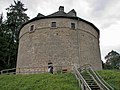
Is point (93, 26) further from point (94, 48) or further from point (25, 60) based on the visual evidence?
point (25, 60)

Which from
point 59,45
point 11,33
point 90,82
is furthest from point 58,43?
point 11,33

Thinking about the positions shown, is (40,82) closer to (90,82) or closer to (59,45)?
(90,82)

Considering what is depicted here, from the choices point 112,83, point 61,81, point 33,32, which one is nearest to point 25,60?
point 33,32

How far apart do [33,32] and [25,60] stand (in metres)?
3.72

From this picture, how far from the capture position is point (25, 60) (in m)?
28.5

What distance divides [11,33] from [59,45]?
64.5 ft

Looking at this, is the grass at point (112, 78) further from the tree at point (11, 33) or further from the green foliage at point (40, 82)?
the tree at point (11, 33)

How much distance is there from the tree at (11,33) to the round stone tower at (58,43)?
1028cm

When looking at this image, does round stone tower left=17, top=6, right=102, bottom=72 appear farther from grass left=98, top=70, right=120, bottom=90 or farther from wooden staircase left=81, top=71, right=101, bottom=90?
wooden staircase left=81, top=71, right=101, bottom=90

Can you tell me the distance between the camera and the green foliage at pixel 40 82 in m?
16.1

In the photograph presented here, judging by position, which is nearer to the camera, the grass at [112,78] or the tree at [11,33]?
the grass at [112,78]

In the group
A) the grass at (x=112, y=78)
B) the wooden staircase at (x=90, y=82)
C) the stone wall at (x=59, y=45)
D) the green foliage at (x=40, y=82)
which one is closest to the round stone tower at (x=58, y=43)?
the stone wall at (x=59, y=45)

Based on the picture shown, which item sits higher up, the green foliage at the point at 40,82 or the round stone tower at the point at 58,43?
the round stone tower at the point at 58,43

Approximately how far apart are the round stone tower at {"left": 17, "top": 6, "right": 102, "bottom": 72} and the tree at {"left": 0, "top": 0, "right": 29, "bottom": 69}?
10.3m
